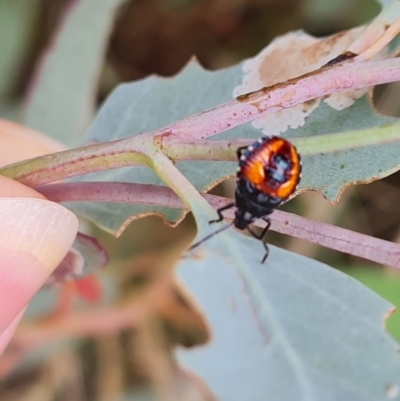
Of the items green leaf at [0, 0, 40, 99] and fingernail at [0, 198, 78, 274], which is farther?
green leaf at [0, 0, 40, 99]

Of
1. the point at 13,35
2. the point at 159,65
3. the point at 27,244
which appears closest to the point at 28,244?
the point at 27,244

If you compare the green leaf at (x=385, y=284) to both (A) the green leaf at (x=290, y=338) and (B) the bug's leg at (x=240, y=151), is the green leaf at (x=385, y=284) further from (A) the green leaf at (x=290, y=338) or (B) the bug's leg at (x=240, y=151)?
(B) the bug's leg at (x=240, y=151)

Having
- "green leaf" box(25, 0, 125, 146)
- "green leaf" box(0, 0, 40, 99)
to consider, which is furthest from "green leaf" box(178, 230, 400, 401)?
"green leaf" box(0, 0, 40, 99)

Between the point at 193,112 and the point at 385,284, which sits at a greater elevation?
the point at 193,112

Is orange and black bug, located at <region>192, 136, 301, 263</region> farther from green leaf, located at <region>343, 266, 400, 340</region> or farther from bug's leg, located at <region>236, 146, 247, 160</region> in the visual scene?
green leaf, located at <region>343, 266, 400, 340</region>

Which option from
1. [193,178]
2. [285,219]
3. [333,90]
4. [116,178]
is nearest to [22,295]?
[116,178]

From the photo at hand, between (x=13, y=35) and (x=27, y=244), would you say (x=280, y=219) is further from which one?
(x=13, y=35)
